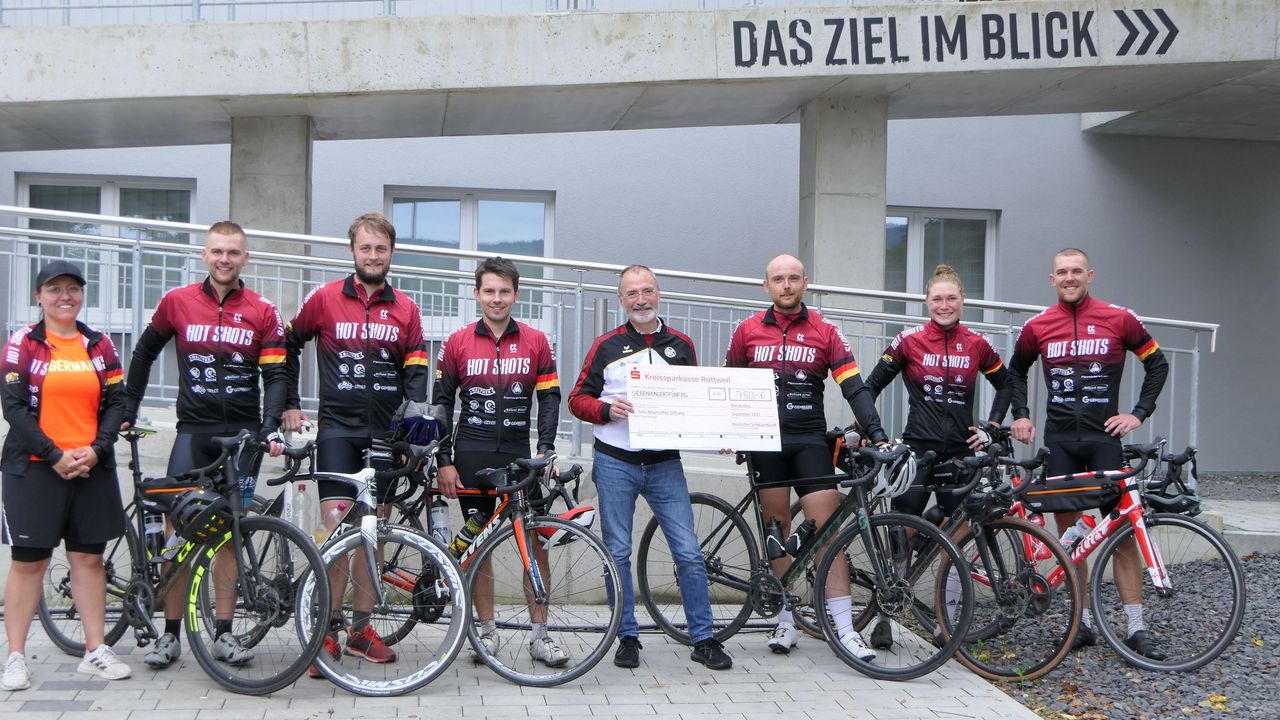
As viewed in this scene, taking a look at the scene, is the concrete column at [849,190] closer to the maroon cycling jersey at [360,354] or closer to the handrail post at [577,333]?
the handrail post at [577,333]

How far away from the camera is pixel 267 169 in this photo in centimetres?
865

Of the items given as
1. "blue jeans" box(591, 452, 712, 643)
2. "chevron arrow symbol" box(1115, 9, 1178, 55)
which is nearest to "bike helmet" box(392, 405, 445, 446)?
"blue jeans" box(591, 452, 712, 643)

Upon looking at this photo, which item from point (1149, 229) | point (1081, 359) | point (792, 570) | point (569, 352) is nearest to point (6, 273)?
point (569, 352)

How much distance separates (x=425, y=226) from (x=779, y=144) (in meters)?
3.54

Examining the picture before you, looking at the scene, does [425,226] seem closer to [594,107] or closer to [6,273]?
[594,107]

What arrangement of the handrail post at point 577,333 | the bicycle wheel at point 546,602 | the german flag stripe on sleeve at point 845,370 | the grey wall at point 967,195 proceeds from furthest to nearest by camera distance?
the grey wall at point 967,195 < the handrail post at point 577,333 < the german flag stripe on sleeve at point 845,370 < the bicycle wheel at point 546,602

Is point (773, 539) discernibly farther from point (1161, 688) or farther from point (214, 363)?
point (214, 363)

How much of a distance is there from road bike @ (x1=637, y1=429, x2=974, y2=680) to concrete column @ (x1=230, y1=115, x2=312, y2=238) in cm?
431

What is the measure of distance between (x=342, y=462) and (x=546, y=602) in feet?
3.59

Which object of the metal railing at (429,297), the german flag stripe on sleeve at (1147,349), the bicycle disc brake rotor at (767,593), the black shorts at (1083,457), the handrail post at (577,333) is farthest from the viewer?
the handrail post at (577,333)

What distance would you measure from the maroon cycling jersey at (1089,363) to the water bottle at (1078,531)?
0.41 m

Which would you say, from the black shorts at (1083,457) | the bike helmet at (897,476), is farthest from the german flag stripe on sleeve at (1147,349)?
the bike helmet at (897,476)

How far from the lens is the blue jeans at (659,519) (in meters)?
5.29

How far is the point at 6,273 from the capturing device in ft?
21.6
